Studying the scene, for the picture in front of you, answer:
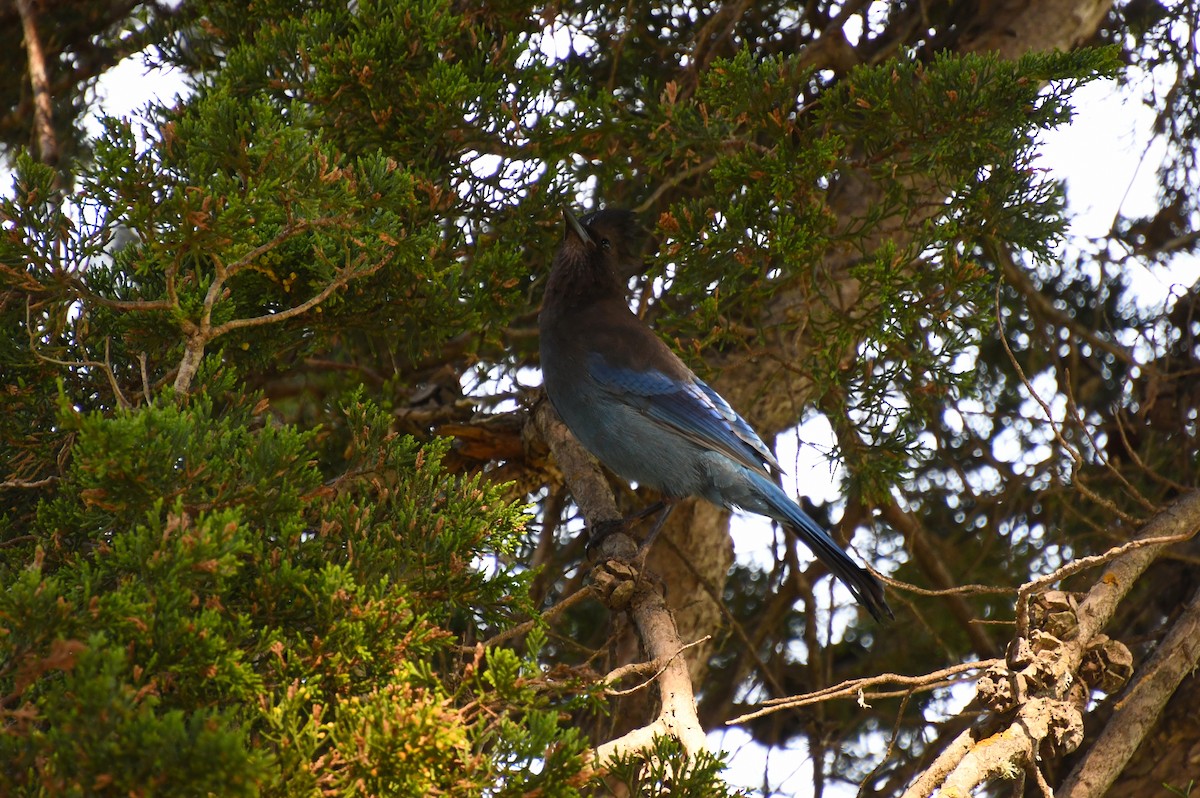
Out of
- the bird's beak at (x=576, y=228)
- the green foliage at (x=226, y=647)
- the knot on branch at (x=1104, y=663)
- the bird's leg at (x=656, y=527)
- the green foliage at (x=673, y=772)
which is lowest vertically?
the knot on branch at (x=1104, y=663)

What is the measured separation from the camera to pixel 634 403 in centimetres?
403

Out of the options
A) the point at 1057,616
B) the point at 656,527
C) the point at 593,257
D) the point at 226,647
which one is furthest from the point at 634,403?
the point at 226,647

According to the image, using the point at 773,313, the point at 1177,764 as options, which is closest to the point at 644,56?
the point at 773,313

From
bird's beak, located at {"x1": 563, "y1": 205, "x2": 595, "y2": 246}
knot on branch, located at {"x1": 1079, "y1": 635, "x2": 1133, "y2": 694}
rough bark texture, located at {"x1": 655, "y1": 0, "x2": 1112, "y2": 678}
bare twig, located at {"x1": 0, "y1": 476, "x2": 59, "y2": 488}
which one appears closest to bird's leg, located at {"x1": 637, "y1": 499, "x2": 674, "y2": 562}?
rough bark texture, located at {"x1": 655, "y1": 0, "x2": 1112, "y2": 678}

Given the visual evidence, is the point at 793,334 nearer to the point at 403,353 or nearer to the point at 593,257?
the point at 593,257

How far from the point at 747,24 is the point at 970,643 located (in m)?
2.86

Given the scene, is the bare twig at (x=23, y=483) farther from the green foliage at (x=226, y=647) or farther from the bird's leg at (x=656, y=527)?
the bird's leg at (x=656, y=527)

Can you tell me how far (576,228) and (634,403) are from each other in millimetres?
658

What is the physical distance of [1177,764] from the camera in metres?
3.65

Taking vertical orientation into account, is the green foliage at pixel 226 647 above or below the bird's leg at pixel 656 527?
below

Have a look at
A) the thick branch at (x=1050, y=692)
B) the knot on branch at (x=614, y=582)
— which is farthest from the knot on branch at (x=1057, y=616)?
the knot on branch at (x=614, y=582)

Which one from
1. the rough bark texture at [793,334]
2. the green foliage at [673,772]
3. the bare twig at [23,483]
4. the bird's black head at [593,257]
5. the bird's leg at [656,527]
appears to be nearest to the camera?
the green foliage at [673,772]

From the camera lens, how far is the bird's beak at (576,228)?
3.80 metres

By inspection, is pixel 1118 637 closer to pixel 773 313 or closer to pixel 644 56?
pixel 773 313
